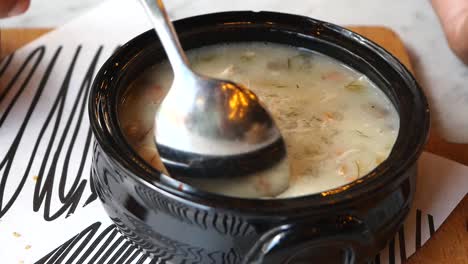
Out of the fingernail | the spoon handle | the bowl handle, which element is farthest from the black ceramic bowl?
the fingernail

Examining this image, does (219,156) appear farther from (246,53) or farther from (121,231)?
(246,53)

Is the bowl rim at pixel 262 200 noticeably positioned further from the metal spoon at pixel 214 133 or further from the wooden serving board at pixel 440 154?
the wooden serving board at pixel 440 154

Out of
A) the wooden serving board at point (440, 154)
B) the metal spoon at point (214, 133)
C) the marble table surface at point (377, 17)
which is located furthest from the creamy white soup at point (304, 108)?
the marble table surface at point (377, 17)

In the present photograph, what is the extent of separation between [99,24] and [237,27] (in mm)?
445

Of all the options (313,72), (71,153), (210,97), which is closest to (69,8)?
(71,153)

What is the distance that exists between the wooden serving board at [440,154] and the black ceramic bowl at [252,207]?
0.10 meters

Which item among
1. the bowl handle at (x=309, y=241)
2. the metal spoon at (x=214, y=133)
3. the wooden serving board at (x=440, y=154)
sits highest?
the metal spoon at (x=214, y=133)

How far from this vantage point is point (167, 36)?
0.84 meters

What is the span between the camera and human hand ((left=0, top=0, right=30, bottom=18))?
50.0 inches

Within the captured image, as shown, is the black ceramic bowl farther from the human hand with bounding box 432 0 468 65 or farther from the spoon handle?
the human hand with bounding box 432 0 468 65

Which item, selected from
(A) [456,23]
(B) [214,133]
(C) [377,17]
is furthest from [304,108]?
(C) [377,17]

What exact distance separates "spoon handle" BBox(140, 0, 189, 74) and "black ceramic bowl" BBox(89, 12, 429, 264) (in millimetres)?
112

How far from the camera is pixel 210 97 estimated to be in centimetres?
81

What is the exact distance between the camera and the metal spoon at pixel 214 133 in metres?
0.80
